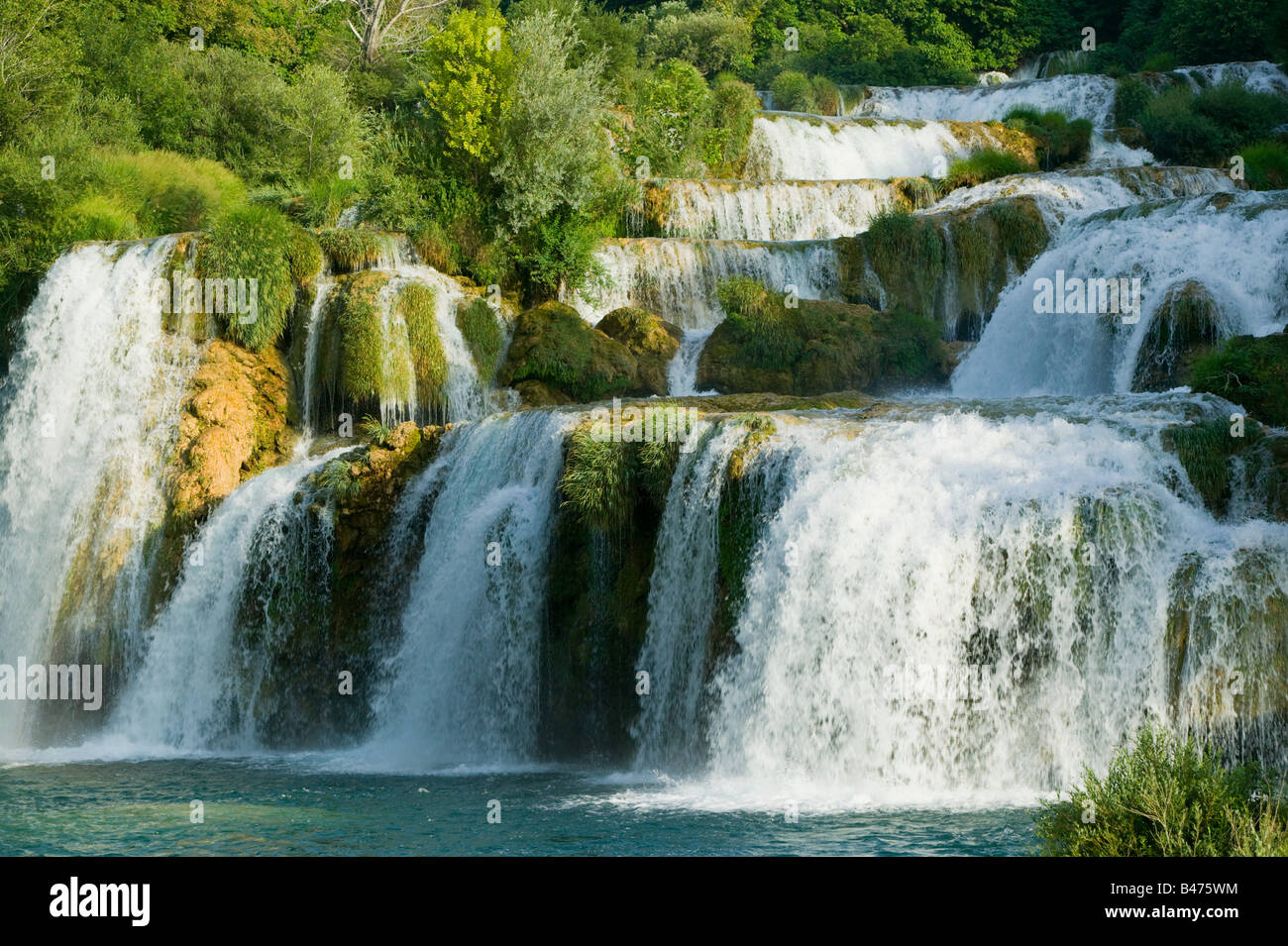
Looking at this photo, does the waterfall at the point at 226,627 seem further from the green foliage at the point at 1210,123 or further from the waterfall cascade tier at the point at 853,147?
the green foliage at the point at 1210,123

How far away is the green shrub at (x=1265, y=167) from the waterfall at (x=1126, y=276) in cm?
524

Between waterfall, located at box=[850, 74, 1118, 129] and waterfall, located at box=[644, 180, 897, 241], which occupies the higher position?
waterfall, located at box=[850, 74, 1118, 129]

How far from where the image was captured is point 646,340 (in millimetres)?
20391

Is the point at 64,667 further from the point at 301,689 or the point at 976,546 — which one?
the point at 976,546

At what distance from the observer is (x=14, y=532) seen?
18.4 metres

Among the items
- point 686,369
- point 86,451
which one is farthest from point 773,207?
point 86,451

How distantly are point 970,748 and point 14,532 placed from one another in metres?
13.7

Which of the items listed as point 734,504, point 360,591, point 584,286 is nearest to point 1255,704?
point 734,504

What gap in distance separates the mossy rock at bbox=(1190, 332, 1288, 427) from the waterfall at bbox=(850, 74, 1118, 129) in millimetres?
18684

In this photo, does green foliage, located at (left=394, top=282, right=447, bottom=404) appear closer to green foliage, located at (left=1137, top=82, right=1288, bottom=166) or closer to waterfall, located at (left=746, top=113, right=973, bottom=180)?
waterfall, located at (left=746, top=113, right=973, bottom=180)

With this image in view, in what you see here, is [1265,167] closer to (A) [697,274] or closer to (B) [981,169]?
(B) [981,169]

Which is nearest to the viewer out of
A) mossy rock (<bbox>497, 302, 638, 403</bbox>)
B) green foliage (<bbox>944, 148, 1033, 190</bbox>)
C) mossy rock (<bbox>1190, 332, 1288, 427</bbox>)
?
mossy rock (<bbox>1190, 332, 1288, 427</bbox>)

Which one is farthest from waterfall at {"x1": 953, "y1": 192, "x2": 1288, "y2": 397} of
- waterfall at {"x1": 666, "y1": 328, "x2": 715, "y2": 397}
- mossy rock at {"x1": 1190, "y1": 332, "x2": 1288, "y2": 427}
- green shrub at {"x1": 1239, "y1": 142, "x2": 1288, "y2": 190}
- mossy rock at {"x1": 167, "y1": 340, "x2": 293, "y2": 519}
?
mossy rock at {"x1": 167, "y1": 340, "x2": 293, "y2": 519}

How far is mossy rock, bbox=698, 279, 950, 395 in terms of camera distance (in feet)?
64.0
